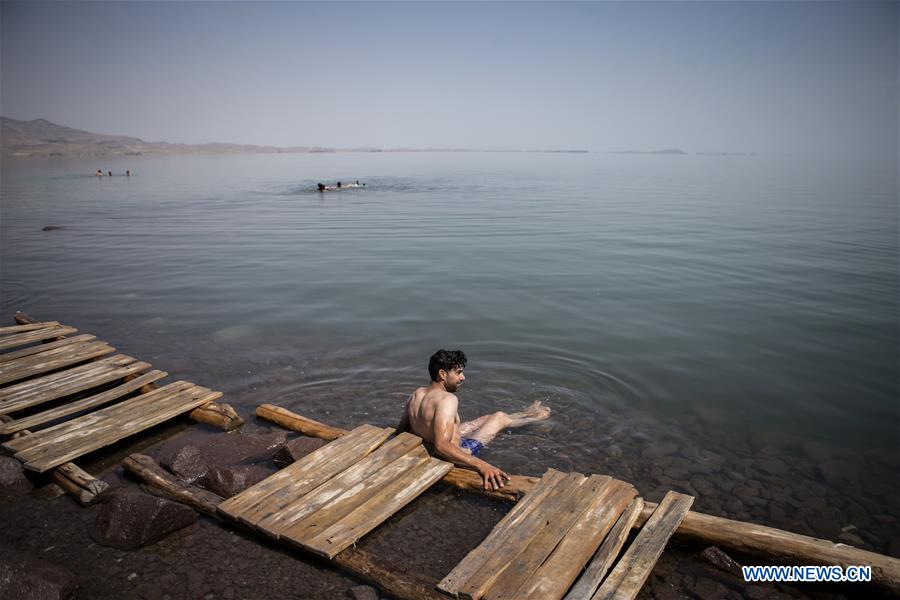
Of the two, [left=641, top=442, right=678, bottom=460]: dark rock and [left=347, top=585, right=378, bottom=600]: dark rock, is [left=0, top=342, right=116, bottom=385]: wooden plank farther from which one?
[left=641, top=442, right=678, bottom=460]: dark rock

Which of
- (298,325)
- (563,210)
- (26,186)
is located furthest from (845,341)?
(26,186)

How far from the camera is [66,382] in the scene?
905cm

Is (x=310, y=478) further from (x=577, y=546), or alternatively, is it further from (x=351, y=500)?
(x=577, y=546)

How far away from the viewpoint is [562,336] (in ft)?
41.8

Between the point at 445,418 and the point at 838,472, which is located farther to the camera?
the point at 838,472

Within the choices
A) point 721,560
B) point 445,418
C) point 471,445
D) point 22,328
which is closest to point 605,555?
point 721,560

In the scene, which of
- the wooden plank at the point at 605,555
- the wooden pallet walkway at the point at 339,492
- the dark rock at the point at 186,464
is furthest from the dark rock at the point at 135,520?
the wooden plank at the point at 605,555

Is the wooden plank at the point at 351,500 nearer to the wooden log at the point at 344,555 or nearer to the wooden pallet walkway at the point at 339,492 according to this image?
the wooden pallet walkway at the point at 339,492

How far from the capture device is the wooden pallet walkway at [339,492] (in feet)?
17.9

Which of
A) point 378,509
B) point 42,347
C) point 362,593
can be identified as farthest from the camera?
point 42,347

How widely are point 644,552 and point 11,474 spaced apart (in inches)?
273

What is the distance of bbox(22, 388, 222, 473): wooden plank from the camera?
673 centimetres

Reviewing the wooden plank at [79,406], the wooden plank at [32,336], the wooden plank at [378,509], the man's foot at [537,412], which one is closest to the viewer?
the wooden plank at [378,509]

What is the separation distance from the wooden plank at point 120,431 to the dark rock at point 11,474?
16 cm
